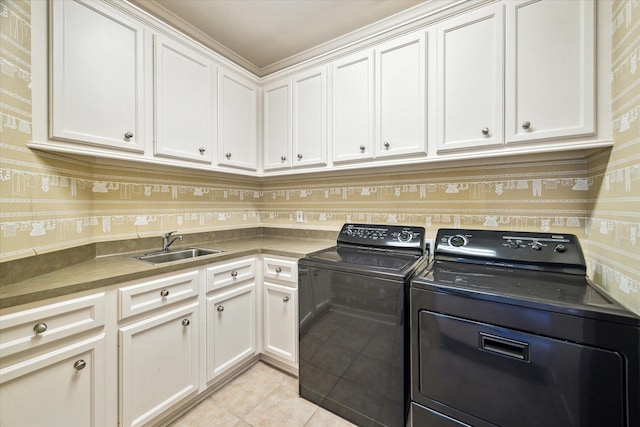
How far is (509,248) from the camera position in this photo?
55.8 inches

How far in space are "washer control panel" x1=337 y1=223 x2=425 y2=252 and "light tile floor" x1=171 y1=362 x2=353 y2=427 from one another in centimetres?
110

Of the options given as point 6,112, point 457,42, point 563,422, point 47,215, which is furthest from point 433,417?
point 6,112

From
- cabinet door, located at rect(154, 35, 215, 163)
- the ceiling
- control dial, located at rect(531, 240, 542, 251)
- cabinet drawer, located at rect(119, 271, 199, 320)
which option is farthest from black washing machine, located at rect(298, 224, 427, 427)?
the ceiling

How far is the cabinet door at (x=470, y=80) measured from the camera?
137cm

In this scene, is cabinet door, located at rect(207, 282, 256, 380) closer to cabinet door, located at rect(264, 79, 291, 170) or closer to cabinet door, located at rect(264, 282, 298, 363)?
cabinet door, located at rect(264, 282, 298, 363)

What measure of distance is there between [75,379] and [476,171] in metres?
2.39

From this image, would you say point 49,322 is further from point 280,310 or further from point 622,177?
point 622,177

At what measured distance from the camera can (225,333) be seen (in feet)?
5.77

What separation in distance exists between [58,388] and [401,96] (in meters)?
2.25

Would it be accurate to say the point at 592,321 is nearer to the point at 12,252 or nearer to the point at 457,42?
the point at 457,42

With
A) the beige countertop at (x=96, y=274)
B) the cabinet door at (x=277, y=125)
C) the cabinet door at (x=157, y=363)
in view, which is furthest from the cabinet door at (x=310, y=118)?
the cabinet door at (x=157, y=363)

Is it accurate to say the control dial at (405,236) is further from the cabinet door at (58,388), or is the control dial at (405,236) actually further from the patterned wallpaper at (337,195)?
the cabinet door at (58,388)

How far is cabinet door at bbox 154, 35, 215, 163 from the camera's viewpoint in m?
1.62

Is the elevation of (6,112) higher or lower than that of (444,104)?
lower
